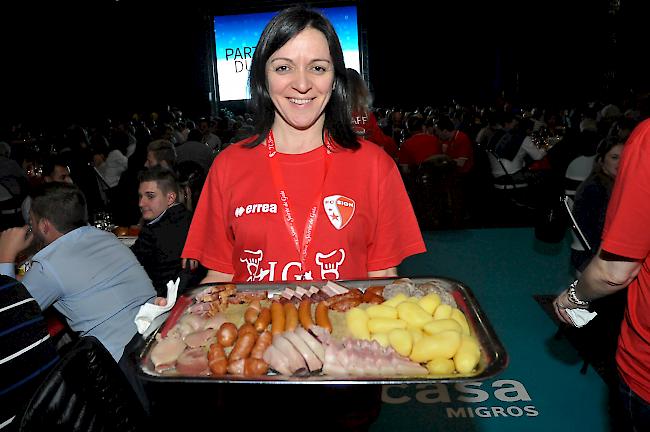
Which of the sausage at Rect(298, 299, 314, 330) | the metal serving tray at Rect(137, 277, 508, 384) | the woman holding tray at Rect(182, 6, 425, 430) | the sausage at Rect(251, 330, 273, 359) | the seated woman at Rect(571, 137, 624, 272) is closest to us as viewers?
the metal serving tray at Rect(137, 277, 508, 384)

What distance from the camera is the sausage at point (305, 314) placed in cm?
137

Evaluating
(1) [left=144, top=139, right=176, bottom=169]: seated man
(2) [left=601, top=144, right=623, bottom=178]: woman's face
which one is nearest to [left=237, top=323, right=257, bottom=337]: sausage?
(2) [left=601, top=144, right=623, bottom=178]: woman's face

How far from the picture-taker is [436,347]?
122 centimetres

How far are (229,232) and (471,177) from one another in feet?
21.8

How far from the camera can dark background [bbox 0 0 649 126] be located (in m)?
13.7

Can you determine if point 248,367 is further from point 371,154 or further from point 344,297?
point 371,154

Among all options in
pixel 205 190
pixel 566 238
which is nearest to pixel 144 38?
pixel 566 238

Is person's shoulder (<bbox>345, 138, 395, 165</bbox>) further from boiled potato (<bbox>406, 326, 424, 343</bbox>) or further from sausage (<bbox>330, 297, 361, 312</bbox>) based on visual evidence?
boiled potato (<bbox>406, 326, 424, 343</bbox>)

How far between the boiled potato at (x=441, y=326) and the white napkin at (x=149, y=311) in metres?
0.70

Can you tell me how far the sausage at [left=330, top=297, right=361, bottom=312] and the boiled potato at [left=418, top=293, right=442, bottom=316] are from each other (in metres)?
0.17

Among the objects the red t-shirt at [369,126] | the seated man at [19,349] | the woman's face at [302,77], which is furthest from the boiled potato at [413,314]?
the red t-shirt at [369,126]

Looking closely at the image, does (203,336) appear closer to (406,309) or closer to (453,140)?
(406,309)

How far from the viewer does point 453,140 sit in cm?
→ 796

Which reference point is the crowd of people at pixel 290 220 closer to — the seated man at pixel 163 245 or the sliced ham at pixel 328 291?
the sliced ham at pixel 328 291
